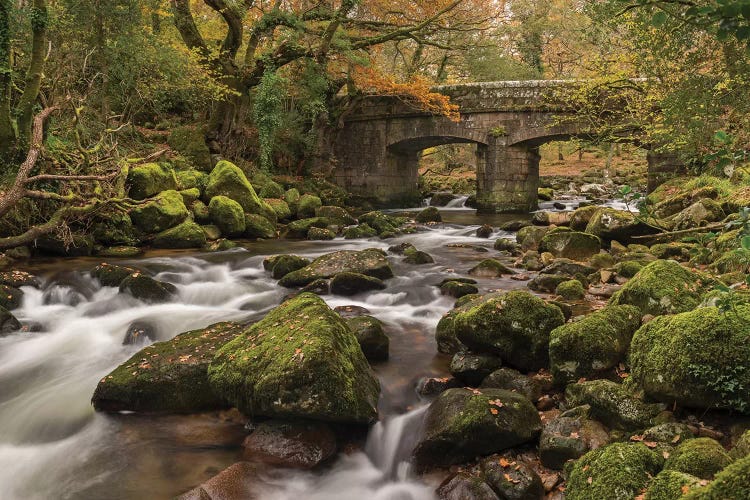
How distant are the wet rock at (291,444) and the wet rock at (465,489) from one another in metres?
0.95

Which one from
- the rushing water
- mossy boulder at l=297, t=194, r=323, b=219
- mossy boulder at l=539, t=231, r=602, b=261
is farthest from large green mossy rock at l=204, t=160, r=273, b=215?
mossy boulder at l=539, t=231, r=602, b=261

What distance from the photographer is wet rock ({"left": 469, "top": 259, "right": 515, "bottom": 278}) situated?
8898 mm

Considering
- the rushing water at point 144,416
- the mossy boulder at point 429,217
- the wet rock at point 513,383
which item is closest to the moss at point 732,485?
the rushing water at point 144,416

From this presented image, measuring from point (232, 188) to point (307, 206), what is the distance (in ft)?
11.0

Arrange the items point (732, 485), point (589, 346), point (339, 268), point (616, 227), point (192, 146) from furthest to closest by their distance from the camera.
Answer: point (192, 146) < point (616, 227) < point (339, 268) < point (589, 346) < point (732, 485)

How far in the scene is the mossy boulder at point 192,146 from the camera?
1602cm

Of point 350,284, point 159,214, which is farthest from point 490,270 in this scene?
point 159,214

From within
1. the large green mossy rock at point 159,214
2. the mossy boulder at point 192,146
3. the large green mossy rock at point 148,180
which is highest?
the mossy boulder at point 192,146

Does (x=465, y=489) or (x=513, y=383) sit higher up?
(x=513, y=383)

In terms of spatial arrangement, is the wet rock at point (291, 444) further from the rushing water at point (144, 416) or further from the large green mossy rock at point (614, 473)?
the large green mossy rock at point (614, 473)

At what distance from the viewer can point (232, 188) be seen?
13.9 meters

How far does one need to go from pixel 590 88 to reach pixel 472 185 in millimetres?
14793

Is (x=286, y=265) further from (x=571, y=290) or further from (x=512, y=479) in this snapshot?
(x=512, y=479)

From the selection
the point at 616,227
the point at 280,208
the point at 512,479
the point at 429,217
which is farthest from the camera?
the point at 429,217
